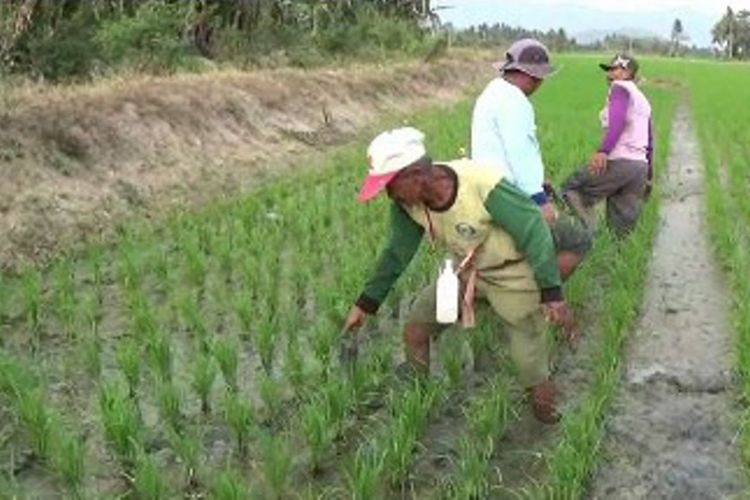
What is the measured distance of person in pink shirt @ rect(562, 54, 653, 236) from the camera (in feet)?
19.2

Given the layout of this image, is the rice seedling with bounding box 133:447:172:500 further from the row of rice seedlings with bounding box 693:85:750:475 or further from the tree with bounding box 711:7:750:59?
A: the tree with bounding box 711:7:750:59

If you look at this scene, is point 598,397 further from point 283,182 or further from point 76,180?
point 283,182

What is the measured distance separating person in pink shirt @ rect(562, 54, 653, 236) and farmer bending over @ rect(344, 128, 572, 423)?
8.21 ft

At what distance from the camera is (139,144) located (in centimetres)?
849

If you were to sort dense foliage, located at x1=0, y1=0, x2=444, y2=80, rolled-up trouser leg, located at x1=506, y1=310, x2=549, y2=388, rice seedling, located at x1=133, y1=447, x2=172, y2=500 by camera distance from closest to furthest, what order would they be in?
rice seedling, located at x1=133, y1=447, x2=172, y2=500 → rolled-up trouser leg, located at x1=506, y1=310, x2=549, y2=388 → dense foliage, located at x1=0, y1=0, x2=444, y2=80

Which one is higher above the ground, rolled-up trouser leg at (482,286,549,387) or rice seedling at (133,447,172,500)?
rolled-up trouser leg at (482,286,549,387)

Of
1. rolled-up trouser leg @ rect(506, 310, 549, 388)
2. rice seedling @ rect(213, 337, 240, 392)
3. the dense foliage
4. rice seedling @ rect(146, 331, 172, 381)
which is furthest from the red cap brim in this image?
the dense foliage

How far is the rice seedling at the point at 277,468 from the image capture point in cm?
302

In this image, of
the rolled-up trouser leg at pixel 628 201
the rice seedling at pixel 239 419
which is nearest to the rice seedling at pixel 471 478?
the rice seedling at pixel 239 419

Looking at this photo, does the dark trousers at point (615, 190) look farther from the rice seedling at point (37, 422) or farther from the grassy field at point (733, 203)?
the rice seedling at point (37, 422)

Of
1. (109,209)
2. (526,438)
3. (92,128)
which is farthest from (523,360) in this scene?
(92,128)

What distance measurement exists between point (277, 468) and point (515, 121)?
179cm

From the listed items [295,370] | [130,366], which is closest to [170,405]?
[130,366]

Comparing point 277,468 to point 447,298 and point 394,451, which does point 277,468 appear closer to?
point 394,451
